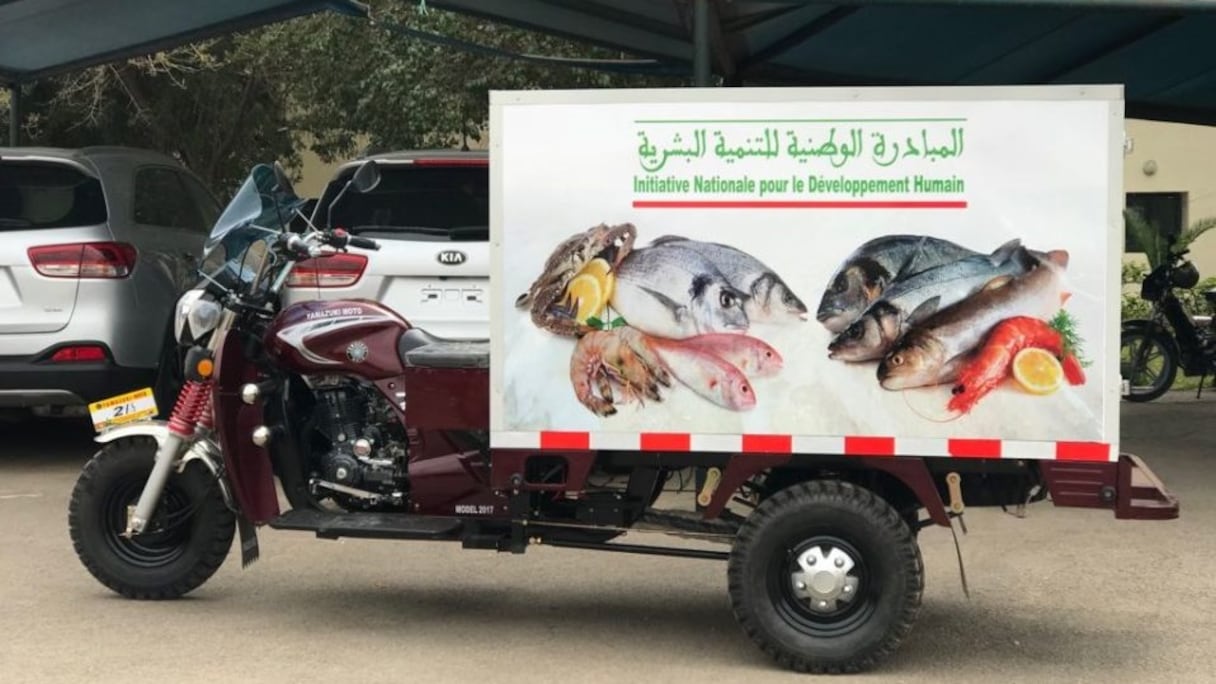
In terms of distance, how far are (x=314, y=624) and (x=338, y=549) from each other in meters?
1.34

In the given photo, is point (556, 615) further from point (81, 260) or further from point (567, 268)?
point (81, 260)

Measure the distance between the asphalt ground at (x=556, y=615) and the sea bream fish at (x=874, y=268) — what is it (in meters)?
1.31

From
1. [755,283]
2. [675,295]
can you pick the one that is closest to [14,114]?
[675,295]

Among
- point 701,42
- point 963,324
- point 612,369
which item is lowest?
point 612,369

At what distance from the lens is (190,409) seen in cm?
560

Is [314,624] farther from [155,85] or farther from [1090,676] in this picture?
[155,85]

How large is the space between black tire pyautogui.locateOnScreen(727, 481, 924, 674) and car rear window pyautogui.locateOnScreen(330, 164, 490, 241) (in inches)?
125

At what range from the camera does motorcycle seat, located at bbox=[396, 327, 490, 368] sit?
523 cm

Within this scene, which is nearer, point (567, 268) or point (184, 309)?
point (567, 268)

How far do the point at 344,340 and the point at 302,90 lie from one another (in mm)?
12455

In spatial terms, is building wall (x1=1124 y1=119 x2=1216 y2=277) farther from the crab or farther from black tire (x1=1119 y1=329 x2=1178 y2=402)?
the crab

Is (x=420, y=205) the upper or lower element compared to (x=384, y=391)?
upper

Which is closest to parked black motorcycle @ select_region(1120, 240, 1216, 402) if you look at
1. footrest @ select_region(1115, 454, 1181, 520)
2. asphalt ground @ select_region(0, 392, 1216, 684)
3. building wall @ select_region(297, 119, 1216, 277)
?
asphalt ground @ select_region(0, 392, 1216, 684)

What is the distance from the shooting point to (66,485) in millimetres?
8562
